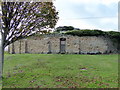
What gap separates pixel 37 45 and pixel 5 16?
56.8 feet

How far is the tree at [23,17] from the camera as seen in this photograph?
487 inches

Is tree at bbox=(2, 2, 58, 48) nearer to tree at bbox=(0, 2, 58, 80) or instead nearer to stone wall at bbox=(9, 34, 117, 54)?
tree at bbox=(0, 2, 58, 80)

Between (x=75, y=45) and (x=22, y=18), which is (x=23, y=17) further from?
(x=75, y=45)

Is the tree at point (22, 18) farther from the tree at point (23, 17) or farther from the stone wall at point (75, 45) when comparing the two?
the stone wall at point (75, 45)

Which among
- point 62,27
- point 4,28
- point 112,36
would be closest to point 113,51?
point 112,36

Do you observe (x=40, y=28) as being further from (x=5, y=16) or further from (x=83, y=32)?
(x=83, y=32)

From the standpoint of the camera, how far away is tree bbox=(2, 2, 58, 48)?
12.4 m

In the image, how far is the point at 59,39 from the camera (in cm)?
2838

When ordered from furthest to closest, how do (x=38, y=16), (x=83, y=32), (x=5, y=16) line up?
(x=83, y=32), (x=38, y=16), (x=5, y=16)

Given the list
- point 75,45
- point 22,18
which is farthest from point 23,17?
point 75,45

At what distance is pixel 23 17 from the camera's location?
12648 mm

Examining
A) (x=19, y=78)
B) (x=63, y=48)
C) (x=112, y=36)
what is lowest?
(x=19, y=78)

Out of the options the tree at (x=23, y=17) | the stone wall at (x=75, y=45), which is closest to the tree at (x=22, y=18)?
the tree at (x=23, y=17)

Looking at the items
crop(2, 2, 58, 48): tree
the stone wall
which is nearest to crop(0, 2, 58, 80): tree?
crop(2, 2, 58, 48): tree
